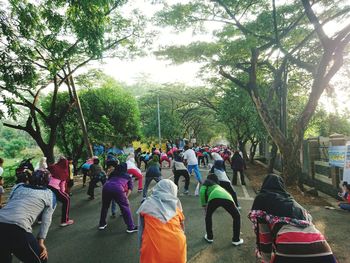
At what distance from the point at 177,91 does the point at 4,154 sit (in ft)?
108

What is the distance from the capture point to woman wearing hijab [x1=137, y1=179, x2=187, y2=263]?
321 cm

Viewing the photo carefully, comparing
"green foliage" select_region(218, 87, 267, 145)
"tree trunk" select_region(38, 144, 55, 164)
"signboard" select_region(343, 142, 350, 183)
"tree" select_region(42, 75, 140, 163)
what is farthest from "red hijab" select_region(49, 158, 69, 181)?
"green foliage" select_region(218, 87, 267, 145)

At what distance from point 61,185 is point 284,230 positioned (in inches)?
243

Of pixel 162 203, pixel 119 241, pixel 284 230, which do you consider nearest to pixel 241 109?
pixel 119 241

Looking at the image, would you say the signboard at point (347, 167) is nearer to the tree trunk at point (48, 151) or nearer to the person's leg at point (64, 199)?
the person's leg at point (64, 199)

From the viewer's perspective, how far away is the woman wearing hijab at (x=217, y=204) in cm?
507

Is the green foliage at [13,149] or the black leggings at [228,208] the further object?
the green foliage at [13,149]

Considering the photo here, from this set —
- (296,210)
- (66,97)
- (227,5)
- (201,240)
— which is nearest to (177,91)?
(66,97)

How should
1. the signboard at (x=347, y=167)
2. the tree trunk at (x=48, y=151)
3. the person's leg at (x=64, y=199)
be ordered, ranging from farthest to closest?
the tree trunk at (x=48, y=151), the signboard at (x=347, y=167), the person's leg at (x=64, y=199)

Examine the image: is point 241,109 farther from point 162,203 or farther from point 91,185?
point 162,203

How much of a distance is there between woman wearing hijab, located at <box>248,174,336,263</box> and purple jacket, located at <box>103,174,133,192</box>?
3.16m

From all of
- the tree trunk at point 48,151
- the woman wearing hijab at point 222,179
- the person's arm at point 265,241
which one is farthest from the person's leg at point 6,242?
the tree trunk at point 48,151

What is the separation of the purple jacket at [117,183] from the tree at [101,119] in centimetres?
1350

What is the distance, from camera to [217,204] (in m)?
5.09
